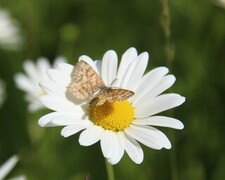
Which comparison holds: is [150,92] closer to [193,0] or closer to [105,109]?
[105,109]

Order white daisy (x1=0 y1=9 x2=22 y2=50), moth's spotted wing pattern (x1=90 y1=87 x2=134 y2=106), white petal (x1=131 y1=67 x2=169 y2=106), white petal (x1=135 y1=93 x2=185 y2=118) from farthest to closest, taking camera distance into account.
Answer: white daisy (x1=0 y1=9 x2=22 y2=50)
white petal (x1=131 y1=67 x2=169 y2=106)
white petal (x1=135 y1=93 x2=185 y2=118)
moth's spotted wing pattern (x1=90 y1=87 x2=134 y2=106)

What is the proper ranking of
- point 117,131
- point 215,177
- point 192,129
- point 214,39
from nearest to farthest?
point 117,131, point 215,177, point 192,129, point 214,39

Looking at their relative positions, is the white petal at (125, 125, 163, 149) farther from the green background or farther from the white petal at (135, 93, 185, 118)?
the green background

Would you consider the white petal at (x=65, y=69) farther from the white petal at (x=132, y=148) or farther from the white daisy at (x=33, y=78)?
the white daisy at (x=33, y=78)

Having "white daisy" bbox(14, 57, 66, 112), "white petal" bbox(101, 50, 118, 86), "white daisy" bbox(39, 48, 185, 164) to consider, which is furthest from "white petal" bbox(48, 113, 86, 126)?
"white daisy" bbox(14, 57, 66, 112)

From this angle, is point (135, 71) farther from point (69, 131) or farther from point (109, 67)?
point (69, 131)

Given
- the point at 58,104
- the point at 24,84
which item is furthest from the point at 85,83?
the point at 24,84

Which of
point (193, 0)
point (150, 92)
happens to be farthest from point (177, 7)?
point (150, 92)
